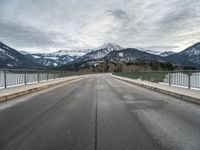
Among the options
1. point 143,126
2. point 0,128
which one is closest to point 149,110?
point 143,126

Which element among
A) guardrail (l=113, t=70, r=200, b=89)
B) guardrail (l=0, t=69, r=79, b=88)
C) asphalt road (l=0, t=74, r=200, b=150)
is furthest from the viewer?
guardrail (l=0, t=69, r=79, b=88)

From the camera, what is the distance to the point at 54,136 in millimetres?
6258

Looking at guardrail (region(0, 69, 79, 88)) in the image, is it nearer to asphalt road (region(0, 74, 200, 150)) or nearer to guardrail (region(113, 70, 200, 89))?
asphalt road (region(0, 74, 200, 150))

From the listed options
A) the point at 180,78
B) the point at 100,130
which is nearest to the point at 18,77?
the point at 180,78

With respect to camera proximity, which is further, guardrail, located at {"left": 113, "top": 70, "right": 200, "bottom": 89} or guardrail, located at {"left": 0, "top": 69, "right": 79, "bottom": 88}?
guardrail, located at {"left": 0, "top": 69, "right": 79, "bottom": 88}

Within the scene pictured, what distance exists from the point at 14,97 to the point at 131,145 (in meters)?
11.2

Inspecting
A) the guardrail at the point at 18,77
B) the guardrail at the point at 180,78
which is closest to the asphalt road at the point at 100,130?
the guardrail at the point at 180,78

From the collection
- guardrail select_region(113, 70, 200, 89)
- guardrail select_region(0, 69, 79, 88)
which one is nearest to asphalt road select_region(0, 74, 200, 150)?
guardrail select_region(113, 70, 200, 89)

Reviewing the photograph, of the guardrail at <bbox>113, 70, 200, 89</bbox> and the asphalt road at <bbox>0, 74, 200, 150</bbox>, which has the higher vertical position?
the guardrail at <bbox>113, 70, 200, 89</bbox>

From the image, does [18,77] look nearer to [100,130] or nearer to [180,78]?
[180,78]

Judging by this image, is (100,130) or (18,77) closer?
(100,130)

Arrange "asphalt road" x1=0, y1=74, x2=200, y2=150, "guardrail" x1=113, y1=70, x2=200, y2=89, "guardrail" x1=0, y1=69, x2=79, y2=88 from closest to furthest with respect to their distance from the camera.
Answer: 1. "asphalt road" x1=0, y1=74, x2=200, y2=150
2. "guardrail" x1=113, y1=70, x2=200, y2=89
3. "guardrail" x1=0, y1=69, x2=79, y2=88

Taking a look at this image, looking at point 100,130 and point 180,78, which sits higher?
point 180,78

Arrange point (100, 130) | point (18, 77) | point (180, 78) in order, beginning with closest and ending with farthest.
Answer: point (100, 130)
point (180, 78)
point (18, 77)
